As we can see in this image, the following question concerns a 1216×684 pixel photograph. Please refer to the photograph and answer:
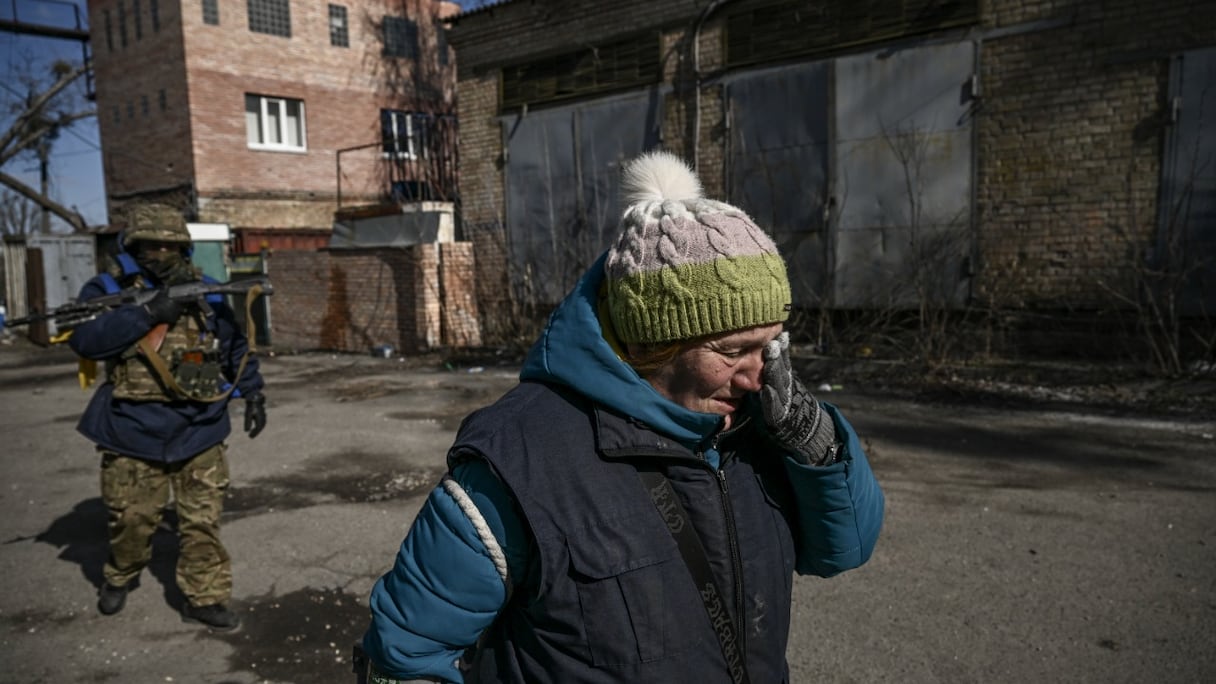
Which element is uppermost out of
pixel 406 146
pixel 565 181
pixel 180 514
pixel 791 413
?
pixel 406 146

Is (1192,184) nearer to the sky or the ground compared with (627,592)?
nearer to the sky

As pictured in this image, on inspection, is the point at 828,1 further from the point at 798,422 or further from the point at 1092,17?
the point at 798,422

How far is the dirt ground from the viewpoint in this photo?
329cm

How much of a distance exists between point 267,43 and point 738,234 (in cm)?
2302

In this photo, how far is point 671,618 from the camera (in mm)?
1364

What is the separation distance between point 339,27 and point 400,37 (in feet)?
6.86

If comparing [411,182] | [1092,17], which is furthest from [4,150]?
[1092,17]

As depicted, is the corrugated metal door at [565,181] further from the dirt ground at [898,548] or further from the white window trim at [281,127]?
the white window trim at [281,127]

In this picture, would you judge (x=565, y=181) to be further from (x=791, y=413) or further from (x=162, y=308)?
(x=791, y=413)

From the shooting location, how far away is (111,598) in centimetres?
384

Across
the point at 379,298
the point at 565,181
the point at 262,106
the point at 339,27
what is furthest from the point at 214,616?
the point at 339,27

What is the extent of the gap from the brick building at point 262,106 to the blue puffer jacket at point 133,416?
47.2 feet

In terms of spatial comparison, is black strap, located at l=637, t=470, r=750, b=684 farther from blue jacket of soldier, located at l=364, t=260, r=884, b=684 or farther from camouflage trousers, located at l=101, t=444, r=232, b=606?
camouflage trousers, located at l=101, t=444, r=232, b=606

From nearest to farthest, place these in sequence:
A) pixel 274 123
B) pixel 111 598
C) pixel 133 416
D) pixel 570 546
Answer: pixel 570 546 < pixel 133 416 < pixel 111 598 < pixel 274 123
